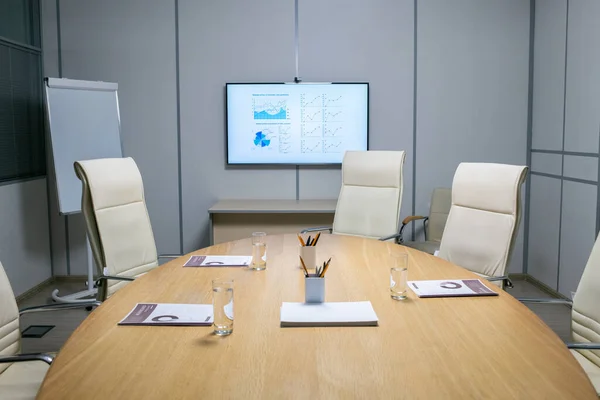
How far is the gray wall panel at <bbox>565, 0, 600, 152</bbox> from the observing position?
14.6 ft

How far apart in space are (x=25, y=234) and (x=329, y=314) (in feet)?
13.8

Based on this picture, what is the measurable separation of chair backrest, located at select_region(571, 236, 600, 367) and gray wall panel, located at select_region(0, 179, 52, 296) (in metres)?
4.26

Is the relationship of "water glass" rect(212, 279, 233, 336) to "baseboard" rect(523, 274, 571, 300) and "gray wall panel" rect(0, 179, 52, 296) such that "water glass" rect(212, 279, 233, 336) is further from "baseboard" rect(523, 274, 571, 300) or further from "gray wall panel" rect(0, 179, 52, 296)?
"baseboard" rect(523, 274, 571, 300)

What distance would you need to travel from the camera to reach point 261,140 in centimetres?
576

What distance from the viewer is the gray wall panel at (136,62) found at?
567 centimetres

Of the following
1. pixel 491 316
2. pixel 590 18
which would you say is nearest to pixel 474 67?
pixel 590 18

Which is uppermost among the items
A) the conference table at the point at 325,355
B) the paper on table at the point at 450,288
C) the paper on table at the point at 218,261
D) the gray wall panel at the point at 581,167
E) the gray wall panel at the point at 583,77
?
the gray wall panel at the point at 583,77

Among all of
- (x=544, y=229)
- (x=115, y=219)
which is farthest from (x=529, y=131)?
(x=115, y=219)

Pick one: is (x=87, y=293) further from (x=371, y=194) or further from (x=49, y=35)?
(x=371, y=194)

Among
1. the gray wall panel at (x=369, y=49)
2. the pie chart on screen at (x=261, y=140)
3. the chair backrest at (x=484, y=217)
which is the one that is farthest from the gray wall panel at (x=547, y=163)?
the pie chart on screen at (x=261, y=140)

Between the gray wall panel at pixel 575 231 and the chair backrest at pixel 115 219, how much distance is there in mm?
3293

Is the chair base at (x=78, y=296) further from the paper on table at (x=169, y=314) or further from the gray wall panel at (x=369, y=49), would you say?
the paper on table at (x=169, y=314)

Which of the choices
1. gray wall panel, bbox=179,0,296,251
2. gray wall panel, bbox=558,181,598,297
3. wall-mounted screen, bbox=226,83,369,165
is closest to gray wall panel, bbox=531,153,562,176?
gray wall panel, bbox=558,181,598,297

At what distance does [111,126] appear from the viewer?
5406 millimetres
